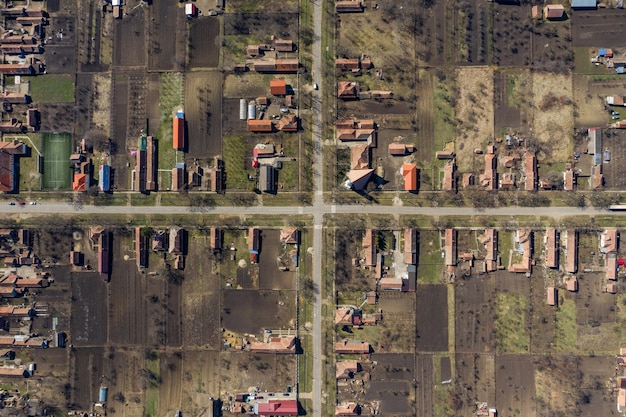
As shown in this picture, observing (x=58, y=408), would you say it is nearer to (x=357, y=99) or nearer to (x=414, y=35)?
(x=357, y=99)

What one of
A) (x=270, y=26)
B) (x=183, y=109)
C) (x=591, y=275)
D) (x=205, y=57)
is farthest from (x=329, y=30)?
(x=591, y=275)

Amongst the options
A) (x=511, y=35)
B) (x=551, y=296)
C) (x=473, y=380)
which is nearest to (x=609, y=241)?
(x=551, y=296)

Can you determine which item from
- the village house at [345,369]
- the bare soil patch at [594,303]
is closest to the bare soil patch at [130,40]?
the village house at [345,369]

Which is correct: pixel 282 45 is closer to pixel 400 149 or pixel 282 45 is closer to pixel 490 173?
pixel 400 149

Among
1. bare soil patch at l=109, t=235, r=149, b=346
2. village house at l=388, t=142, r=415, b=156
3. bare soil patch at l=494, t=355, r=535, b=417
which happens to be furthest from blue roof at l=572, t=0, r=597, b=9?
bare soil patch at l=109, t=235, r=149, b=346

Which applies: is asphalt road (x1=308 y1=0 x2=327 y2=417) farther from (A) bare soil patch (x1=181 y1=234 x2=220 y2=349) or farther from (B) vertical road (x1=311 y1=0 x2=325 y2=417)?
(A) bare soil patch (x1=181 y1=234 x2=220 y2=349)

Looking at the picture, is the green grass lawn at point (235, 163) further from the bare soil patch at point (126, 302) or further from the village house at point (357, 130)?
the bare soil patch at point (126, 302)
